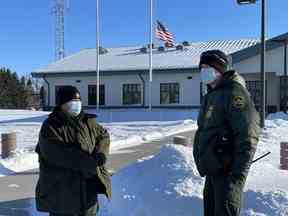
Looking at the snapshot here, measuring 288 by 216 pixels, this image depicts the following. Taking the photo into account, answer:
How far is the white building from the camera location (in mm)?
33000

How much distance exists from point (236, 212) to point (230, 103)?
794 mm

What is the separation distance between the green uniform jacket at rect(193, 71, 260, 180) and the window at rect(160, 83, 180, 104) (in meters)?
31.1

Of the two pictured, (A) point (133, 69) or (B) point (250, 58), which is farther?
(A) point (133, 69)

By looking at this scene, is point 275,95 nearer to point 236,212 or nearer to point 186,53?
point 186,53

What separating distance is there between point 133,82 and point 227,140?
32727mm

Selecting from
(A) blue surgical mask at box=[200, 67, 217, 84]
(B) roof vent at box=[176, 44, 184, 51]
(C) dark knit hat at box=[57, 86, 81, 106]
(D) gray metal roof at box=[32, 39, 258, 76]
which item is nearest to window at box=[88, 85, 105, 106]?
(D) gray metal roof at box=[32, 39, 258, 76]

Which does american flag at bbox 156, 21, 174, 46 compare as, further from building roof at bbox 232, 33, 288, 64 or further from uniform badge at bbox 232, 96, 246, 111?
uniform badge at bbox 232, 96, 246, 111

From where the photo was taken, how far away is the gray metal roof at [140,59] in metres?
35.0

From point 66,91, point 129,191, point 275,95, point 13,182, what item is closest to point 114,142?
point 13,182

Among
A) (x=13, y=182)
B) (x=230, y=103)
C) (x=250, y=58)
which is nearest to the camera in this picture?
(x=230, y=103)

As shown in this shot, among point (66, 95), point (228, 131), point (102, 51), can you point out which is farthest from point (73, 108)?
point (102, 51)

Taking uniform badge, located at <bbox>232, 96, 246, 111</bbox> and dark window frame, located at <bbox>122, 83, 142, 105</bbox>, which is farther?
dark window frame, located at <bbox>122, 83, 142, 105</bbox>

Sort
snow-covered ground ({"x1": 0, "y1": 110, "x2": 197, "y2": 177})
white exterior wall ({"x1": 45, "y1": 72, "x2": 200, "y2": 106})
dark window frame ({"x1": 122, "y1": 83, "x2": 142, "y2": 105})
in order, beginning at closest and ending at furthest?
snow-covered ground ({"x1": 0, "y1": 110, "x2": 197, "y2": 177}) < white exterior wall ({"x1": 45, "y1": 72, "x2": 200, "y2": 106}) < dark window frame ({"x1": 122, "y1": 83, "x2": 142, "y2": 105})

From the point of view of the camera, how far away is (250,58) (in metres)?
29.8
